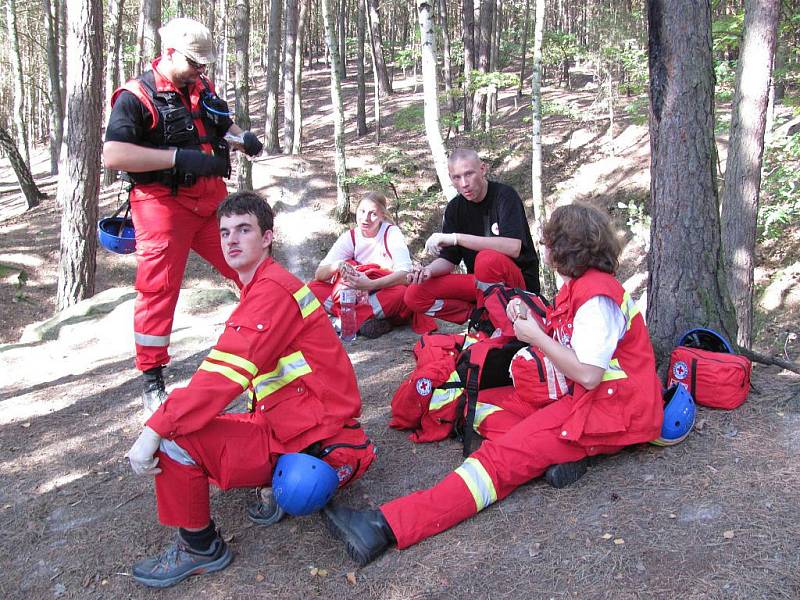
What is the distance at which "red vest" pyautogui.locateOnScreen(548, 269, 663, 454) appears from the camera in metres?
2.87

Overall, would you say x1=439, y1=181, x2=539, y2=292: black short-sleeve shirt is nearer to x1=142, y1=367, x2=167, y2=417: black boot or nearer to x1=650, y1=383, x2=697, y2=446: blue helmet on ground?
x1=650, y1=383, x2=697, y2=446: blue helmet on ground

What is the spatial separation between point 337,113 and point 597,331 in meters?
10.4

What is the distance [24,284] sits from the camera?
10.2 m

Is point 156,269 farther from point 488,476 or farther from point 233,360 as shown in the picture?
point 488,476

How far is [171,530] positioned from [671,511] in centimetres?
230

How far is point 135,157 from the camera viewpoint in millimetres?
3645

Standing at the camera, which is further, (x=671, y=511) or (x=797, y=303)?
(x=797, y=303)

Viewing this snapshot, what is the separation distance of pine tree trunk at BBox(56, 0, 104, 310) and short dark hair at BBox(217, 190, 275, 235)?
5.56m

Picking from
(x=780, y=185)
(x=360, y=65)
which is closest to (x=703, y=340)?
(x=780, y=185)

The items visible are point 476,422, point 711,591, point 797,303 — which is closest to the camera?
point 711,591

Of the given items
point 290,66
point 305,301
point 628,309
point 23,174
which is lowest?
point 628,309

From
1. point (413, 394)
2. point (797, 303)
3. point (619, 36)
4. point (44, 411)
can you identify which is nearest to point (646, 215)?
point (797, 303)

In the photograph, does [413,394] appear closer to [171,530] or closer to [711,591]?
[171,530]

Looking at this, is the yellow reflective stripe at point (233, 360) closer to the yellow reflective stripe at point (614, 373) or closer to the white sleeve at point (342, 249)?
the yellow reflective stripe at point (614, 373)
